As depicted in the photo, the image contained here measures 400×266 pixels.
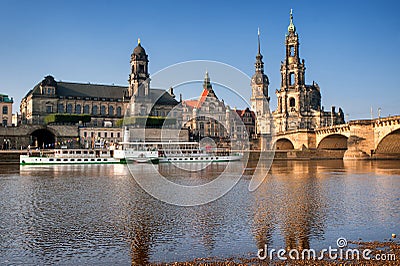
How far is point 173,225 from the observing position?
11578 mm

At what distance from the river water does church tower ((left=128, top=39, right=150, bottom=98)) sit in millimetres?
67516

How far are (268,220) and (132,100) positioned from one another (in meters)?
74.4

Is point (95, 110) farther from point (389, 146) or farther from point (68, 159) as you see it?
point (389, 146)

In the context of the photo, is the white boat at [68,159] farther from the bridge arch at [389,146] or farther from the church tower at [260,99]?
the church tower at [260,99]

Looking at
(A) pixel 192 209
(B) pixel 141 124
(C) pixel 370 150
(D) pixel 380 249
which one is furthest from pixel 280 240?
(B) pixel 141 124

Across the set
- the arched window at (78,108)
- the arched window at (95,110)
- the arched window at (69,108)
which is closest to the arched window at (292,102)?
the arched window at (95,110)

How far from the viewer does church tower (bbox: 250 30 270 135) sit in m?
102

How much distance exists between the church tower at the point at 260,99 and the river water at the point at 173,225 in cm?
8264

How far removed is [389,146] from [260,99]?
57.4 metres

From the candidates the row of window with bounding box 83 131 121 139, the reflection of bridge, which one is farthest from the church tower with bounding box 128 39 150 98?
the reflection of bridge

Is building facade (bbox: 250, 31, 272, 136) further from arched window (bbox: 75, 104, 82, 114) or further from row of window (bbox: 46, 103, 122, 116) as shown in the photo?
arched window (bbox: 75, 104, 82, 114)

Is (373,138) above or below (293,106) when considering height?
below

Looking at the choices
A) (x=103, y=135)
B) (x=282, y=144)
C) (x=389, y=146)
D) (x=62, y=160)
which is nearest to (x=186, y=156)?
(x=62, y=160)

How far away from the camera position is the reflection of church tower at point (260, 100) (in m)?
102
